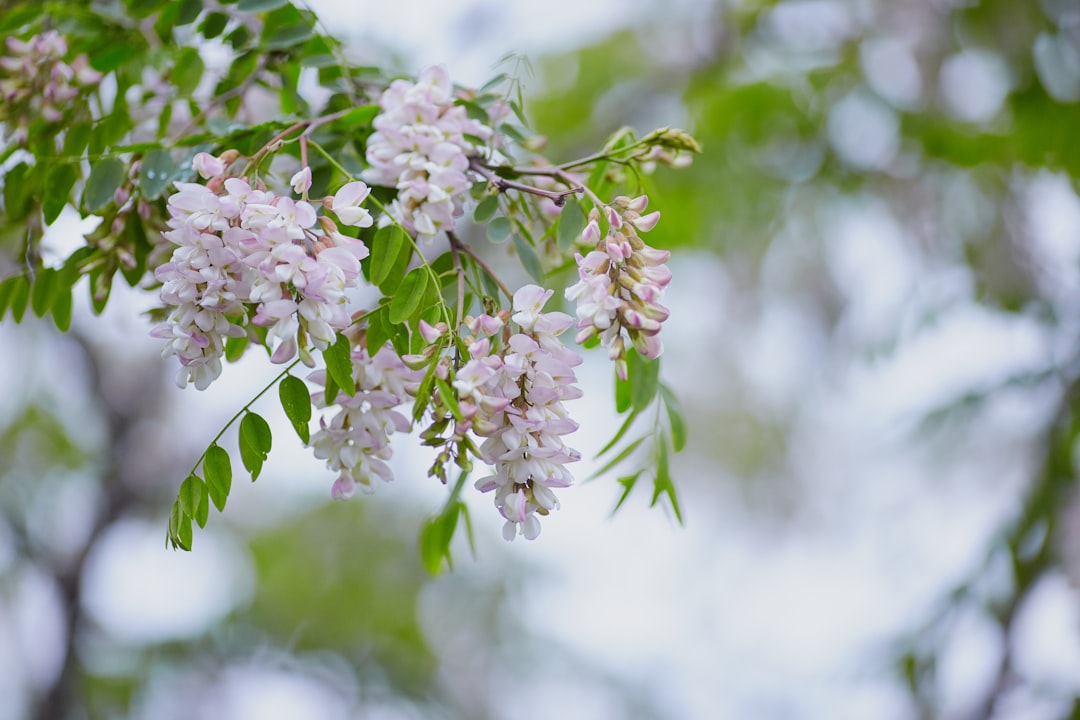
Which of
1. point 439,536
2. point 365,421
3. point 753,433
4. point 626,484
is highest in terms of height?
point 365,421

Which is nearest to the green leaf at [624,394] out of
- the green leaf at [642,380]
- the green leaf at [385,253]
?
the green leaf at [642,380]

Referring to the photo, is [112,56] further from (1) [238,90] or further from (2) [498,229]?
(2) [498,229]

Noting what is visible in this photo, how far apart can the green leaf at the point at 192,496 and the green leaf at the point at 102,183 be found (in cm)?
21

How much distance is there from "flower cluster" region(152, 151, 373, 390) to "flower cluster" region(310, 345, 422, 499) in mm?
55

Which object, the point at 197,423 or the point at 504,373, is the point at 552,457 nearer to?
the point at 504,373

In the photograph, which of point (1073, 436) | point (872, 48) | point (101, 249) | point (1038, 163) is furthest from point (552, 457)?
point (872, 48)

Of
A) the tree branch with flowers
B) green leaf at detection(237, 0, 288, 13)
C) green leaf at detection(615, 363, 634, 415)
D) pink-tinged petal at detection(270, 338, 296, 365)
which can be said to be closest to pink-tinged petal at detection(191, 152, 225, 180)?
the tree branch with flowers

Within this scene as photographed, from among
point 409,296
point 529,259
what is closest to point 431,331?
point 409,296

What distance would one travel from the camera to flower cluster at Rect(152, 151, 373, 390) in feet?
1.64

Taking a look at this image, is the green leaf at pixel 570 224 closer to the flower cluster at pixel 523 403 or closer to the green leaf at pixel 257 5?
the flower cluster at pixel 523 403

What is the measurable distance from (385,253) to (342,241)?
2.2 inches

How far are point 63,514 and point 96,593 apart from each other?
0.59 meters

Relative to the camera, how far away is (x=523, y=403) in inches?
20.9

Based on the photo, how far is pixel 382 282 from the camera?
0.58 metres
